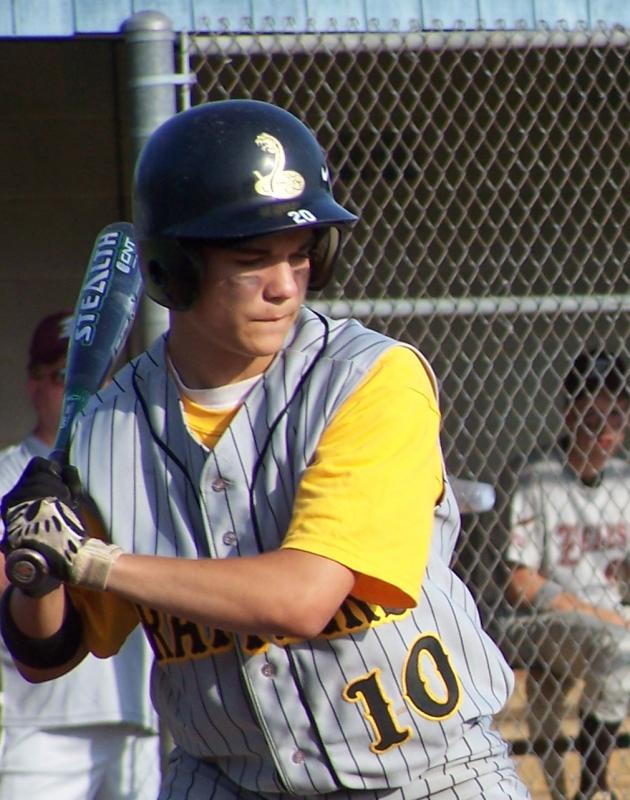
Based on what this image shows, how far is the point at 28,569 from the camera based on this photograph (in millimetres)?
2035

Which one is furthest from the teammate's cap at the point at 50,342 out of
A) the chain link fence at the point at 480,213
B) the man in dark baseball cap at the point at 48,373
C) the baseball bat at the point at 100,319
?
the chain link fence at the point at 480,213

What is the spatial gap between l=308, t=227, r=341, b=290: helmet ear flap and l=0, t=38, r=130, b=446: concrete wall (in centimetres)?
454

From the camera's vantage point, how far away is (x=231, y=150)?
2.16 meters

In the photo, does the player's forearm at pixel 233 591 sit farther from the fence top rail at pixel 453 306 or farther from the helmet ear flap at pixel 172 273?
the fence top rail at pixel 453 306

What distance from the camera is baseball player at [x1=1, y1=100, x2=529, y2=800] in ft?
6.79

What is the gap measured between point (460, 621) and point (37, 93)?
4.91m

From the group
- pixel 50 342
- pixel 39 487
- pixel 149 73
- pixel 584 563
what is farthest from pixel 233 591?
pixel 584 563

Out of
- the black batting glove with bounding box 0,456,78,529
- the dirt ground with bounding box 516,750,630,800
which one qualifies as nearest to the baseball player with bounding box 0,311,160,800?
the black batting glove with bounding box 0,456,78,529

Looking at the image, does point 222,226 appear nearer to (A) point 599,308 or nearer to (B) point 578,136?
(A) point 599,308

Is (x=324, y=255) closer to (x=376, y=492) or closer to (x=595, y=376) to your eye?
(x=376, y=492)

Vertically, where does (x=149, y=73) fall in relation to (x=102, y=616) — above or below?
above

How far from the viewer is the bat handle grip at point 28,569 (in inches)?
79.7

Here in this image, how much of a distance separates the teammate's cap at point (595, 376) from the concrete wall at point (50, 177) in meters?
2.42

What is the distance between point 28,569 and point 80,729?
2024 mm
